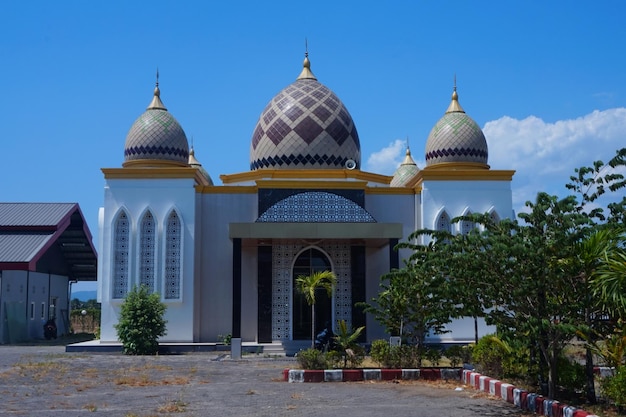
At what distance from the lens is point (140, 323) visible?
70.1ft

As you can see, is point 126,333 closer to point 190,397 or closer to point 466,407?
point 190,397

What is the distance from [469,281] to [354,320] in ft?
38.2

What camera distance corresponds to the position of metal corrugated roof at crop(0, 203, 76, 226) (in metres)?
29.0

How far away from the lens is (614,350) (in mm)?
10664

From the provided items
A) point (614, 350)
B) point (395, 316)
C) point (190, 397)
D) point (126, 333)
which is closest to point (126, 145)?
point (126, 333)

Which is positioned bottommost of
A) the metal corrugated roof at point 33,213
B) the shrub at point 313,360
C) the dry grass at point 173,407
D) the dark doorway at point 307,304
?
the dry grass at point 173,407

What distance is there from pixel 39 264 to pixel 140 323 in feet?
34.7

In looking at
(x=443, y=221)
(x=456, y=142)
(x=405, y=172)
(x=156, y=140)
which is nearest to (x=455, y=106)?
(x=456, y=142)

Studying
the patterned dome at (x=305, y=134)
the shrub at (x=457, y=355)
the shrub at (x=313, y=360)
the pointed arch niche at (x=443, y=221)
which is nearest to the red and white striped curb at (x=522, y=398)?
the shrub at (x=457, y=355)

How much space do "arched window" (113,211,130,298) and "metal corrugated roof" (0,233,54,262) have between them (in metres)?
4.56

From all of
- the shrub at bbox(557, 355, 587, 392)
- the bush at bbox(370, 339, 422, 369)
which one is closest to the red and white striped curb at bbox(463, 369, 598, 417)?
the shrub at bbox(557, 355, 587, 392)

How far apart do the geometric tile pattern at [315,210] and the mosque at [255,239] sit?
0.11ft

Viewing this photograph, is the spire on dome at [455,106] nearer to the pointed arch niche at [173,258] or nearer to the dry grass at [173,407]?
the pointed arch niche at [173,258]

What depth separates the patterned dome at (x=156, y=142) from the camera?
24.7 m
